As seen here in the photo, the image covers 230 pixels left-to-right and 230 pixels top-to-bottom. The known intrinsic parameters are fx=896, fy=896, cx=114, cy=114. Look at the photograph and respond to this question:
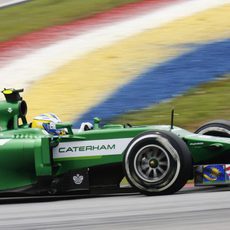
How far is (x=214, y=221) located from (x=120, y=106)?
25.0 ft

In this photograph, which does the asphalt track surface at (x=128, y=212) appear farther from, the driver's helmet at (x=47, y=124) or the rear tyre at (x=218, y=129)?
the rear tyre at (x=218, y=129)

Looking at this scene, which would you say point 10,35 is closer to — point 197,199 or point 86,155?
point 86,155

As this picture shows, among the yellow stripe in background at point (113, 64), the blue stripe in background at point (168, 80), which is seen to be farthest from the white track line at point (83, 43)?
the blue stripe in background at point (168, 80)

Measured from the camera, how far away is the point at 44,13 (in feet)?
62.7

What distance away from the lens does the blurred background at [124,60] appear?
14.2 metres

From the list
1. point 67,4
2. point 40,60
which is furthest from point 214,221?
point 67,4

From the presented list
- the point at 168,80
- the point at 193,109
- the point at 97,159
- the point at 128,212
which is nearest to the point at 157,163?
the point at 97,159

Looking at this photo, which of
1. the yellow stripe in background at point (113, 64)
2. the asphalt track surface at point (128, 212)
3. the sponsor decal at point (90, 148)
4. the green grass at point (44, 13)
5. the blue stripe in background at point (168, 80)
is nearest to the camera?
the asphalt track surface at point (128, 212)

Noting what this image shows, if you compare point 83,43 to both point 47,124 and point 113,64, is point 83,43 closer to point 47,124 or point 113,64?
point 113,64

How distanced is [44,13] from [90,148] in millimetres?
10430

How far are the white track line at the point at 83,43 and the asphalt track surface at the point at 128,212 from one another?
7131 mm

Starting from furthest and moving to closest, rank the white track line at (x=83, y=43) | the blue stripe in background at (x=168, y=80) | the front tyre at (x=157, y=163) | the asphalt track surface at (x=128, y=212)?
1. the white track line at (x=83, y=43)
2. the blue stripe in background at (x=168, y=80)
3. the front tyre at (x=157, y=163)
4. the asphalt track surface at (x=128, y=212)

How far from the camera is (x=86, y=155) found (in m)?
9.09

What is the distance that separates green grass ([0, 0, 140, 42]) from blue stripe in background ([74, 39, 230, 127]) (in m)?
3.67
